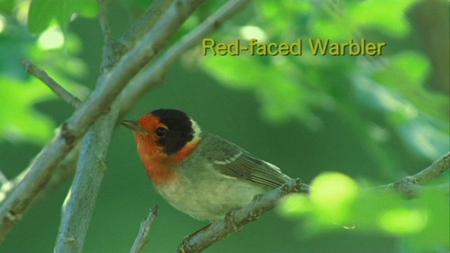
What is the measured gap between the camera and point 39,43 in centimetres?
358

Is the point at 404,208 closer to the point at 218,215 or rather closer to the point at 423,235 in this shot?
the point at 423,235

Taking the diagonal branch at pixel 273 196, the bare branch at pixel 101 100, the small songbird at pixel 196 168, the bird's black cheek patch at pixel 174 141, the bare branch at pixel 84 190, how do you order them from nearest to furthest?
the bare branch at pixel 101 100 < the diagonal branch at pixel 273 196 < the bare branch at pixel 84 190 < the small songbird at pixel 196 168 < the bird's black cheek patch at pixel 174 141

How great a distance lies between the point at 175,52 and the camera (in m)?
2.88

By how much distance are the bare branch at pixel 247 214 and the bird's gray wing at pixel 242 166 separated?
2.03 feet

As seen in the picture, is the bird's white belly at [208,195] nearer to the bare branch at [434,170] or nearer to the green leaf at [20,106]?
the green leaf at [20,106]

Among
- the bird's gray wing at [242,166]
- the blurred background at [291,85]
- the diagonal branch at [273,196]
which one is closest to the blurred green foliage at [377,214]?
→ the blurred background at [291,85]

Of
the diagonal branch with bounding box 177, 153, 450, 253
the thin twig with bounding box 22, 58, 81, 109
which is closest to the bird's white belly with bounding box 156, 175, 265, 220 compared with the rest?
the diagonal branch with bounding box 177, 153, 450, 253

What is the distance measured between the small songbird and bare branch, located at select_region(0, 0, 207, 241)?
59.1 inches

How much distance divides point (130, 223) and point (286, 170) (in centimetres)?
186

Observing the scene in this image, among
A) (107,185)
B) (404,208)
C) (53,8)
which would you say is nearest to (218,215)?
(53,8)

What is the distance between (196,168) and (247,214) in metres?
1.27

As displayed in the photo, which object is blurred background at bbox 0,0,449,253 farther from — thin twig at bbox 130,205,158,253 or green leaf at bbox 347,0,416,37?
thin twig at bbox 130,205,158,253

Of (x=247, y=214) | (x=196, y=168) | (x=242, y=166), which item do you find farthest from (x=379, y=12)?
(x=247, y=214)

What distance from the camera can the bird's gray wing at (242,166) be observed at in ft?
11.6
